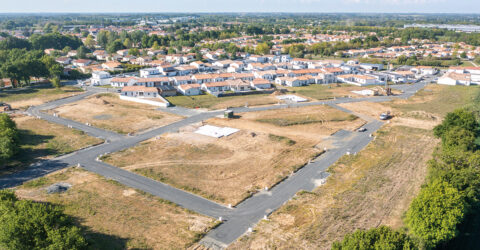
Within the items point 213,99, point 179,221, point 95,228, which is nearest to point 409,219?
point 179,221

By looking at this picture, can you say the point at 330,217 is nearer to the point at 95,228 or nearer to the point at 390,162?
the point at 390,162

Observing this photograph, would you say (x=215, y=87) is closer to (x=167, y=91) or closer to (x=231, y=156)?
(x=167, y=91)

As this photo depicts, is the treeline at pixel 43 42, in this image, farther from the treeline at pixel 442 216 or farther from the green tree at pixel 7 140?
the treeline at pixel 442 216

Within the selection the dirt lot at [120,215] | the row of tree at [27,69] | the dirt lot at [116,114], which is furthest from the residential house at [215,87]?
the dirt lot at [120,215]

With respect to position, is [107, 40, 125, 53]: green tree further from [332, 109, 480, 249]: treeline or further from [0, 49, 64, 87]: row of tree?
[332, 109, 480, 249]: treeline

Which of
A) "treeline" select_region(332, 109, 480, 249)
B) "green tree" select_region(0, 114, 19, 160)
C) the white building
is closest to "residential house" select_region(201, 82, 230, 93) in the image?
the white building
